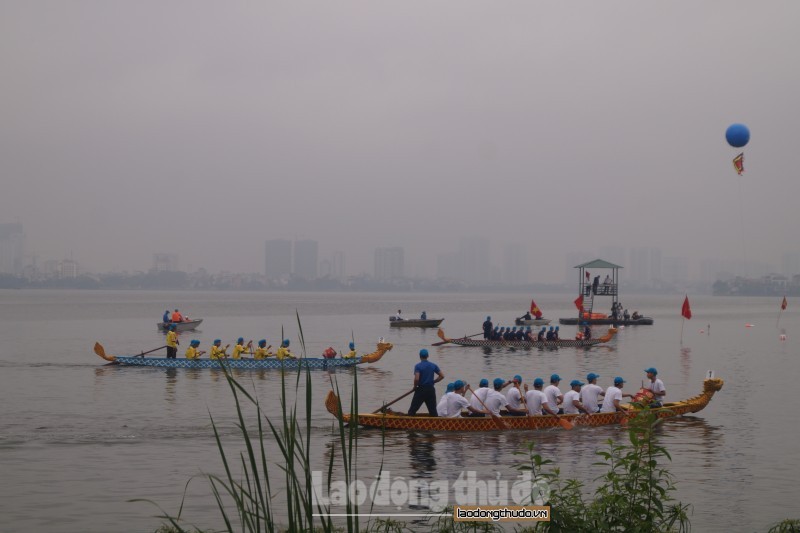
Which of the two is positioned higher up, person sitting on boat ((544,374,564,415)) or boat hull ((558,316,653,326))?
person sitting on boat ((544,374,564,415))

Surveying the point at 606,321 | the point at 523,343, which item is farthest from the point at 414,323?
the point at 523,343

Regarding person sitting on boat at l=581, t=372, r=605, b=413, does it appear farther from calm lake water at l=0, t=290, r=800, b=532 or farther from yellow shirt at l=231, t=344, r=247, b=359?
yellow shirt at l=231, t=344, r=247, b=359

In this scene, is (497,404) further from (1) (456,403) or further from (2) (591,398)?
(2) (591,398)

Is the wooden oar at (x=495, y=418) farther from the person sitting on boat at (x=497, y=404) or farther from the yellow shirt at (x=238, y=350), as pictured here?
the yellow shirt at (x=238, y=350)

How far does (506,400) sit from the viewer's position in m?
21.7

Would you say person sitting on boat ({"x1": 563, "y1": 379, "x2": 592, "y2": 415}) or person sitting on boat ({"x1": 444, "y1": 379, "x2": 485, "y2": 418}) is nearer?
person sitting on boat ({"x1": 444, "y1": 379, "x2": 485, "y2": 418})

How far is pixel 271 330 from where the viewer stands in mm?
89812

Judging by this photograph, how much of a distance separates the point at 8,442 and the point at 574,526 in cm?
1694

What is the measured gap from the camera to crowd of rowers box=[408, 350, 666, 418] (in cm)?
2069

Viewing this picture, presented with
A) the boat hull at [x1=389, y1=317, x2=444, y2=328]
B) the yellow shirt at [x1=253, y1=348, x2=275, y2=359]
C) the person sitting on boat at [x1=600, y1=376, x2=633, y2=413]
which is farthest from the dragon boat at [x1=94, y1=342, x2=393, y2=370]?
the boat hull at [x1=389, y1=317, x2=444, y2=328]

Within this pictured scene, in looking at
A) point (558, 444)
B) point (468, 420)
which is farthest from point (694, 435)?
point (468, 420)

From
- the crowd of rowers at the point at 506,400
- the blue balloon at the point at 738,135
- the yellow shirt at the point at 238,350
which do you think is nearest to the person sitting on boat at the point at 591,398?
the crowd of rowers at the point at 506,400

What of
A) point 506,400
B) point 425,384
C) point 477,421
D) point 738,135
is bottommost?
point 477,421

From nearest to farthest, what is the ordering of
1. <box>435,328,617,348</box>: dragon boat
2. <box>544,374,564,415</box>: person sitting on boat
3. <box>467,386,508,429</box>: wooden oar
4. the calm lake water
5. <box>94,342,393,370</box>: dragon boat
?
the calm lake water, <box>467,386,508,429</box>: wooden oar, <box>544,374,564,415</box>: person sitting on boat, <box>94,342,393,370</box>: dragon boat, <box>435,328,617,348</box>: dragon boat
